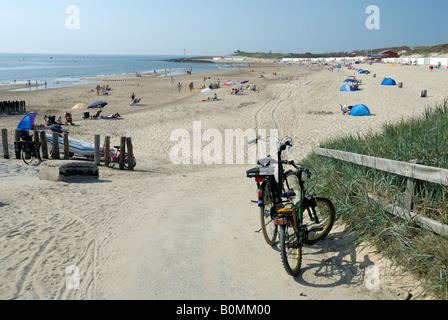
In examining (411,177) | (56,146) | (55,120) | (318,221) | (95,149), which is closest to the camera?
(411,177)

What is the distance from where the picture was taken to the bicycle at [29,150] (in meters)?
13.3

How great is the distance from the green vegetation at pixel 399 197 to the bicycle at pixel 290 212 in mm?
396

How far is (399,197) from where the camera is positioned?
4723mm

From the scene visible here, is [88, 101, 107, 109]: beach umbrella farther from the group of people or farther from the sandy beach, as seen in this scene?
the sandy beach

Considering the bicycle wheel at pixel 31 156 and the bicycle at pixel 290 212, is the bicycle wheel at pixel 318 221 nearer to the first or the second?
the bicycle at pixel 290 212

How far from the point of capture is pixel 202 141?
19062mm

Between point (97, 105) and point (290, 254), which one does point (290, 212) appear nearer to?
point (290, 254)

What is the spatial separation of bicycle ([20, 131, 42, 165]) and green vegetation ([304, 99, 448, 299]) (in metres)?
11.6

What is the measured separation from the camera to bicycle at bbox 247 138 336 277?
4590 mm

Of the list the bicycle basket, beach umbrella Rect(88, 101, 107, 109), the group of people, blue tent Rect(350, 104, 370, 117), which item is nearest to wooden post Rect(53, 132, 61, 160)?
the group of people

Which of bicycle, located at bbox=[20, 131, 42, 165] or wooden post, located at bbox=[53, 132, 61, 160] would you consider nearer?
bicycle, located at bbox=[20, 131, 42, 165]

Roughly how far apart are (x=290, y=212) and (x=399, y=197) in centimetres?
152

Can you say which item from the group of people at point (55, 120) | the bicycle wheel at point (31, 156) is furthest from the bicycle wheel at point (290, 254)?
the group of people at point (55, 120)

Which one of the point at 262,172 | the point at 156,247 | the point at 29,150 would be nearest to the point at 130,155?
the point at 29,150
